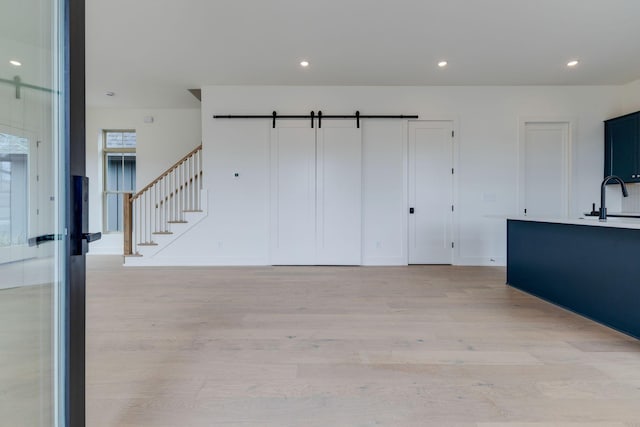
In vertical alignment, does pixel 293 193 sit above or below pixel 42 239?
above

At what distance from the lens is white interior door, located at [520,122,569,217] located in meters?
5.14

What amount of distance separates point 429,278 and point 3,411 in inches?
168

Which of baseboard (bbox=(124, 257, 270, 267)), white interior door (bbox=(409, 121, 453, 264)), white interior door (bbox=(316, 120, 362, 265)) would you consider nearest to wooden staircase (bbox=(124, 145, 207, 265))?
baseboard (bbox=(124, 257, 270, 267))

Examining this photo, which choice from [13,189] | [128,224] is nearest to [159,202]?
[128,224]

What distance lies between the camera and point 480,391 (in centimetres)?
172

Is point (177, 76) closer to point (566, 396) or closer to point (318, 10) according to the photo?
point (318, 10)

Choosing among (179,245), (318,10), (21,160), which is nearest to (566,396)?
(21,160)

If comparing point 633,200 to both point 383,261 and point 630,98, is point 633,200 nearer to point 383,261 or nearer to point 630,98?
point 630,98

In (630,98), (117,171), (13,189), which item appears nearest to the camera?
(13,189)

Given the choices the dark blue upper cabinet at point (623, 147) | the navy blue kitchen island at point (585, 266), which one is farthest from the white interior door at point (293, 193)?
the dark blue upper cabinet at point (623, 147)

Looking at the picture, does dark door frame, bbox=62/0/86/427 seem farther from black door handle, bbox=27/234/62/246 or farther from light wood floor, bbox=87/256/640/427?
light wood floor, bbox=87/256/640/427

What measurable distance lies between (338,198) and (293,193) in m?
0.79

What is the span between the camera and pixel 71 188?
0.92m

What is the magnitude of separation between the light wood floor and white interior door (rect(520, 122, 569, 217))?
2425 millimetres
